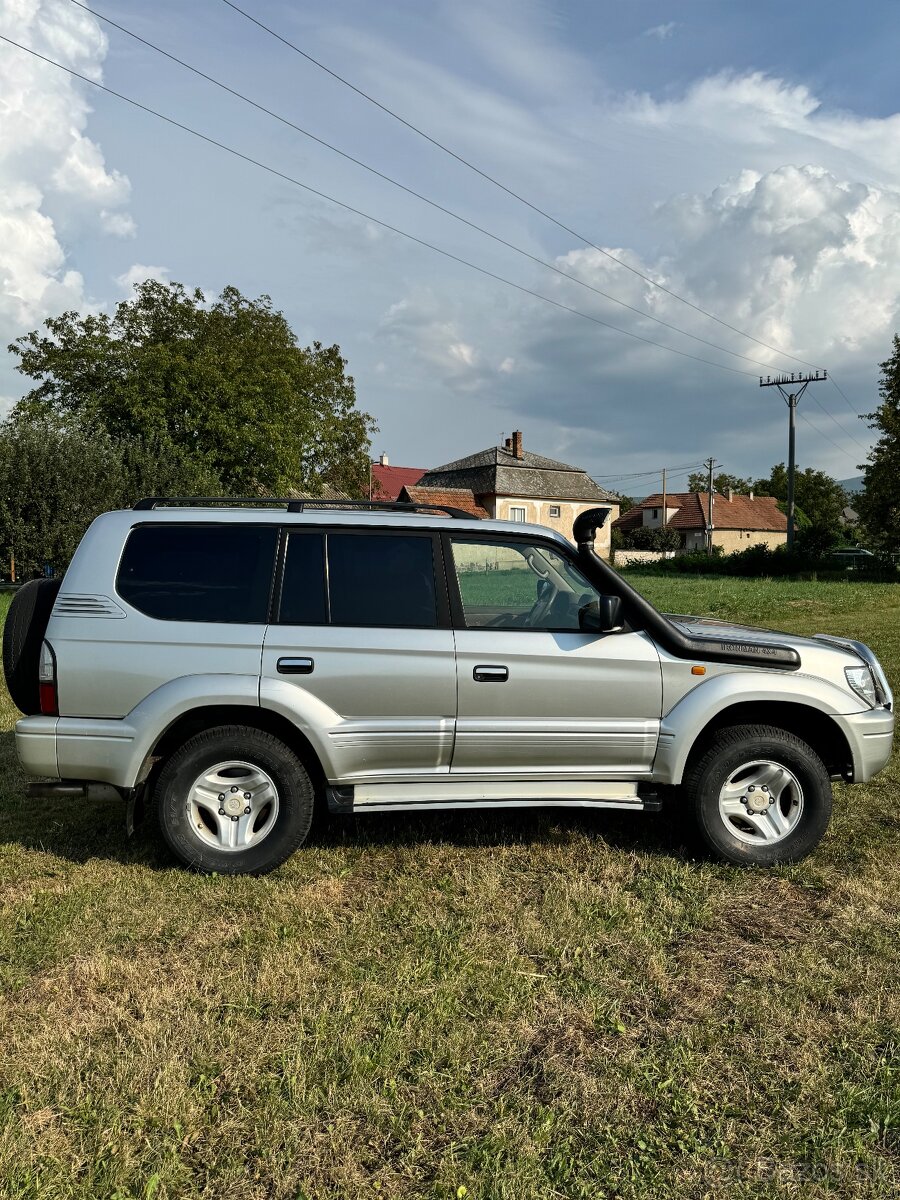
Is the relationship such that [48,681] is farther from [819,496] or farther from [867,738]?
[819,496]

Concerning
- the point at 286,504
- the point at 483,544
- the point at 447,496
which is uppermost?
the point at 447,496

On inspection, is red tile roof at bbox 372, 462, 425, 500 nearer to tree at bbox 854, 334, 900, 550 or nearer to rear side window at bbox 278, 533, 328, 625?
tree at bbox 854, 334, 900, 550

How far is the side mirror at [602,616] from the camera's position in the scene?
4.20 meters

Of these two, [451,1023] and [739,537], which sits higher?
[739,537]

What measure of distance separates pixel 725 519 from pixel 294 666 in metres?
82.8

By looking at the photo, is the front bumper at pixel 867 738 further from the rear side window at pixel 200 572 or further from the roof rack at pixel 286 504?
the rear side window at pixel 200 572

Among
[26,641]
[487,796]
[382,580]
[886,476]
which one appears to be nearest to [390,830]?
[487,796]

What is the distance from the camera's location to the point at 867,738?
4.43 meters

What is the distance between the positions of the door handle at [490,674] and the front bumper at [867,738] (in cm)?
180

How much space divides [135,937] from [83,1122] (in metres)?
1.18

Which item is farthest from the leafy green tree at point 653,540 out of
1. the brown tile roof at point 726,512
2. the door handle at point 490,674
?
the door handle at point 490,674

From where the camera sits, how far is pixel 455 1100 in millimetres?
2562

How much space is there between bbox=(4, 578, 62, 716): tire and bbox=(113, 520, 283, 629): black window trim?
1.57 ft

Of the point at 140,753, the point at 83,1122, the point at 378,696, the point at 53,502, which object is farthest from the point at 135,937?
the point at 53,502
